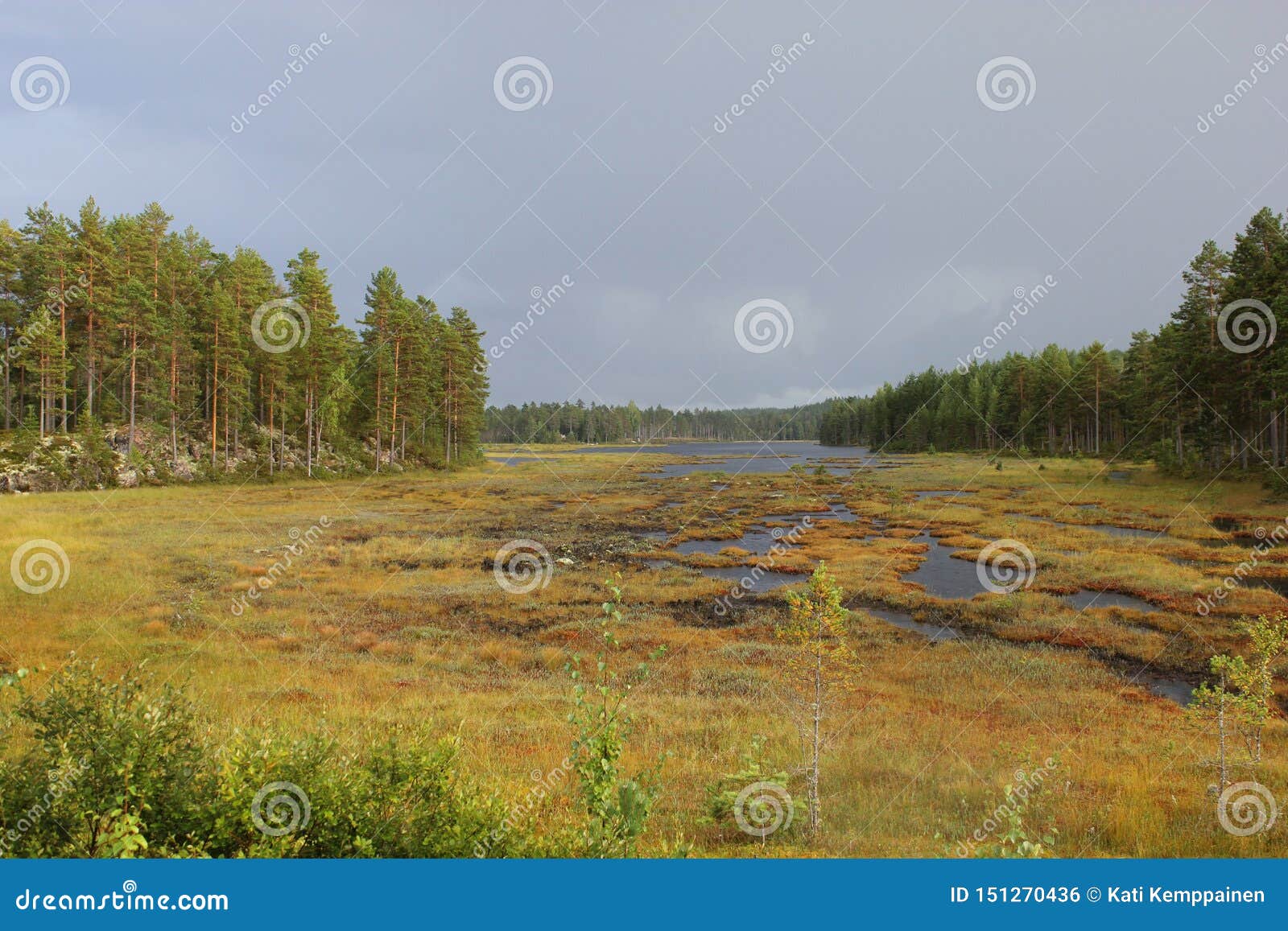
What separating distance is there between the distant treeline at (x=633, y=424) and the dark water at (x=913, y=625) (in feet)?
252

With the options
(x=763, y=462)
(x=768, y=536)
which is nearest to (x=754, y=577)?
(x=768, y=536)

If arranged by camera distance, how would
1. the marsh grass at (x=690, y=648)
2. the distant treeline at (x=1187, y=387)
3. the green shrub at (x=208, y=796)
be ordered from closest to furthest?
the green shrub at (x=208, y=796) < the marsh grass at (x=690, y=648) < the distant treeline at (x=1187, y=387)

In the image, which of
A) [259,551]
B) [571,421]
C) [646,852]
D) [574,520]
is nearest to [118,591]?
[259,551]

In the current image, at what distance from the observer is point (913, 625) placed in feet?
63.8

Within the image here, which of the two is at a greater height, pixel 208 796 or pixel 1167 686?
pixel 208 796

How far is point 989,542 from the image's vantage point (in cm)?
3225

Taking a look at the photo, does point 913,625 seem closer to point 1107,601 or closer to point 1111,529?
point 1107,601

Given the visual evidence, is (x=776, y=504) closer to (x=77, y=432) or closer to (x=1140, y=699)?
(x=1140, y=699)

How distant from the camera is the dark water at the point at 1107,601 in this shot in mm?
20953

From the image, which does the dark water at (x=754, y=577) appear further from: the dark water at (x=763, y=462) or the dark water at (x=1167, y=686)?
the dark water at (x=763, y=462)

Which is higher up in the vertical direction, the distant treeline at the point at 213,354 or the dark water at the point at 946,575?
the distant treeline at the point at 213,354

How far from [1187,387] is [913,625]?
44.6 m

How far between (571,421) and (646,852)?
126884 millimetres

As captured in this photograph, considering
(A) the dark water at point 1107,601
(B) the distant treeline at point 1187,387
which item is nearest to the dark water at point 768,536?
(A) the dark water at point 1107,601
